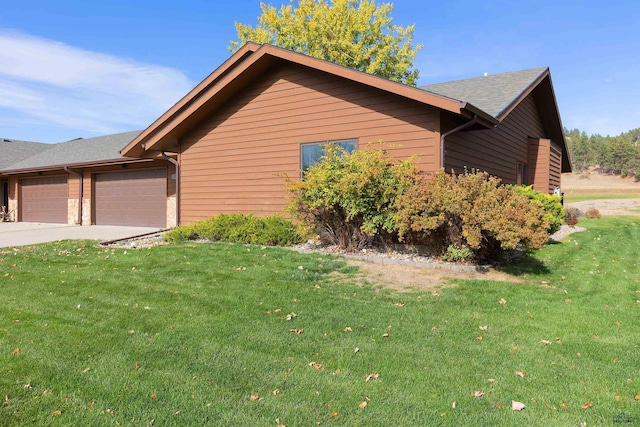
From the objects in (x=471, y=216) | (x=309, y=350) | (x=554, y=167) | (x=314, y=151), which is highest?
(x=554, y=167)

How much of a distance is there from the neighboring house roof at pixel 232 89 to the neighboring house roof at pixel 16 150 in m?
14.9

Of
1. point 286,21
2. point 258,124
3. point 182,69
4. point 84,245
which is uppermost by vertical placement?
point 286,21

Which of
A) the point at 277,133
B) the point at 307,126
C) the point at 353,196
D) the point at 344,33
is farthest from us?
the point at 344,33

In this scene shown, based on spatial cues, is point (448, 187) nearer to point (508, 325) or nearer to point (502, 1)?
point (508, 325)

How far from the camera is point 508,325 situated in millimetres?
4078

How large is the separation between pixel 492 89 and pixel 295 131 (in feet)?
20.0

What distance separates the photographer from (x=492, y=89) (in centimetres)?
1159

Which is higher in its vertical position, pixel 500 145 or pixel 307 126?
pixel 307 126

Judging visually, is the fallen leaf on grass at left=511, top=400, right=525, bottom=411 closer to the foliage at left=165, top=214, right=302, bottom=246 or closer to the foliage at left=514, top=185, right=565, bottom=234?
the foliage at left=165, top=214, right=302, bottom=246

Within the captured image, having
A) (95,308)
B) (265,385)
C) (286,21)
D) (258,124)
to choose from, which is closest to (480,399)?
(265,385)

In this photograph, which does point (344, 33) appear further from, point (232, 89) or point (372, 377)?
point (372, 377)

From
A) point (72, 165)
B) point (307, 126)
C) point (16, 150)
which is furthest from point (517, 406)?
point (16, 150)

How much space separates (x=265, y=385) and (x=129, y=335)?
5.50 feet

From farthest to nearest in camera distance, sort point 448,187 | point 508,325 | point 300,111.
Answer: point 300,111, point 448,187, point 508,325
